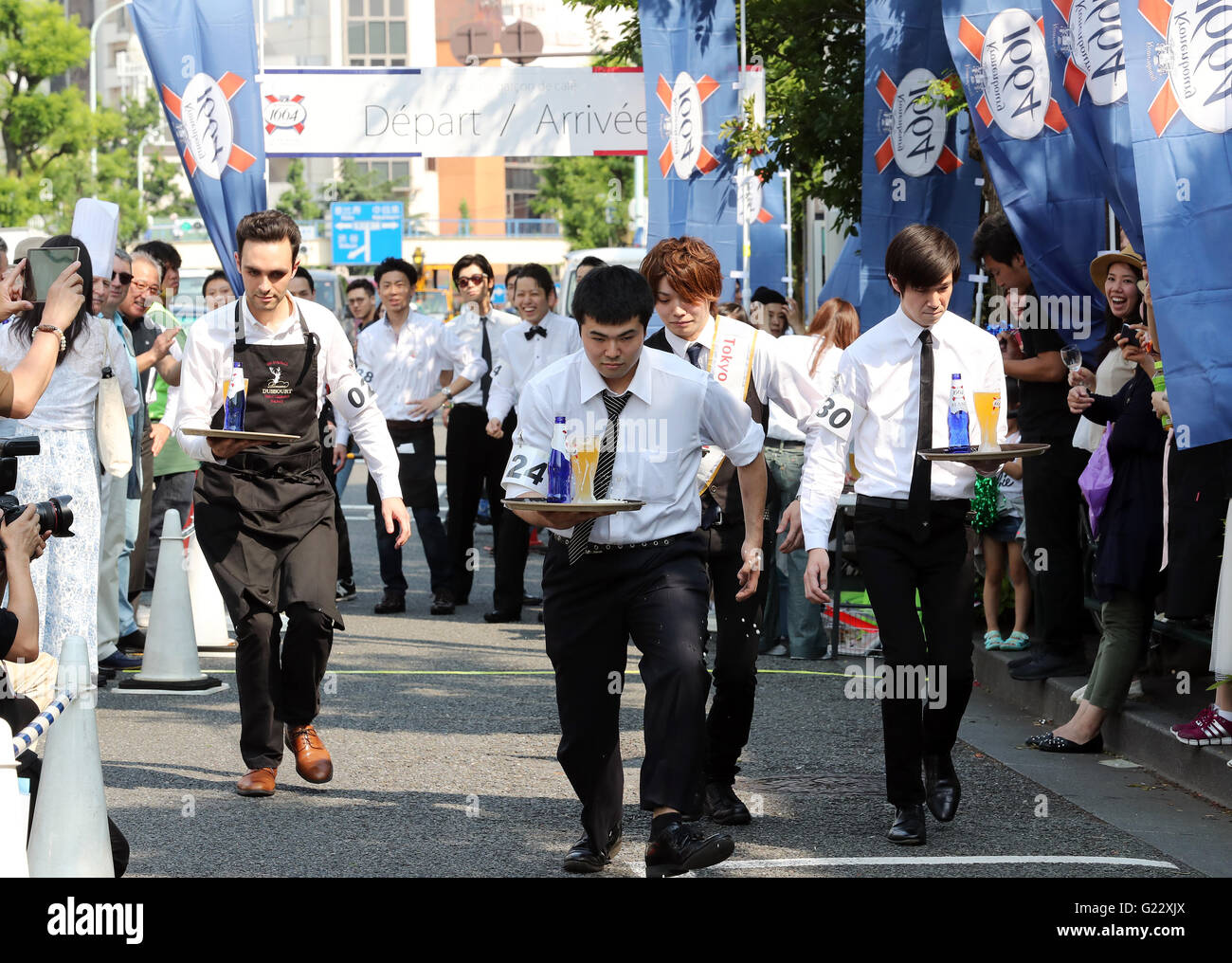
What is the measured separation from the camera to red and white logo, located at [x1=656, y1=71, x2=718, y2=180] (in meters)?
14.0

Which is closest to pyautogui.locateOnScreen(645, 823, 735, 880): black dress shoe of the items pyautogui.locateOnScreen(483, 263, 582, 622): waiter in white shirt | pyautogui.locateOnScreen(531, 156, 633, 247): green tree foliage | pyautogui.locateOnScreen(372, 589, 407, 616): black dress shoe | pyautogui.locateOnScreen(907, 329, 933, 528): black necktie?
pyautogui.locateOnScreen(907, 329, 933, 528): black necktie

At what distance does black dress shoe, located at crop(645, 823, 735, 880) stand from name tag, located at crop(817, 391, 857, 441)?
63.7 inches

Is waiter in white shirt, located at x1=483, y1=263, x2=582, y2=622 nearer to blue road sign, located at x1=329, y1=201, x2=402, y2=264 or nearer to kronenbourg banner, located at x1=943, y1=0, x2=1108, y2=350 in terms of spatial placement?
kronenbourg banner, located at x1=943, y1=0, x2=1108, y2=350

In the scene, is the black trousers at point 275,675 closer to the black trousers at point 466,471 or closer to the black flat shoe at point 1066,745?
the black flat shoe at point 1066,745

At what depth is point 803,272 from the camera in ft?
98.1

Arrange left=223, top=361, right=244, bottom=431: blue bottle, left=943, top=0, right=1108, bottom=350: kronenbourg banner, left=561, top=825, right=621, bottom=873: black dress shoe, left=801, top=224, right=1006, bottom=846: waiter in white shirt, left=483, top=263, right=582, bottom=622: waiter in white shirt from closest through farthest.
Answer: left=561, top=825, right=621, bottom=873: black dress shoe < left=801, top=224, right=1006, bottom=846: waiter in white shirt < left=223, top=361, right=244, bottom=431: blue bottle < left=943, top=0, right=1108, bottom=350: kronenbourg banner < left=483, top=263, right=582, bottom=622: waiter in white shirt

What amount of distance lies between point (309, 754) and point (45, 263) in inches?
84.5

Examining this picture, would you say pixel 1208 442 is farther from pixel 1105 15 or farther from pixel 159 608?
→ pixel 159 608

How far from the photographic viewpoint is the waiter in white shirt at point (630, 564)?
527 centimetres

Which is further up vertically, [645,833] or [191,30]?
[191,30]

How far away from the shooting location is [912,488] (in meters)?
6.09
